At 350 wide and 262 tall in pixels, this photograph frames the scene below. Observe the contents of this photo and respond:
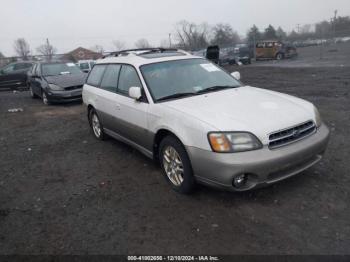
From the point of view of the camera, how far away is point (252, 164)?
336 centimetres

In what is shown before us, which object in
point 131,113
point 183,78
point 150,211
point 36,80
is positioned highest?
point 183,78

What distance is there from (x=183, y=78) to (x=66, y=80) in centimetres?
789

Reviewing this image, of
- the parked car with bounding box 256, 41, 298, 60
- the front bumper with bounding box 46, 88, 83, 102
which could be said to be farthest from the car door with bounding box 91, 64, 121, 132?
the parked car with bounding box 256, 41, 298, 60

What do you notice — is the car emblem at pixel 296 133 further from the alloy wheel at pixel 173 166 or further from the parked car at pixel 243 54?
the parked car at pixel 243 54

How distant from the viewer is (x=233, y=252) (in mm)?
2988

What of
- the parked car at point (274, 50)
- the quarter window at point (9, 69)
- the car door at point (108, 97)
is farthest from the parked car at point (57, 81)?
the parked car at point (274, 50)

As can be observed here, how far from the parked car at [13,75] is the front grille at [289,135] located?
631 inches

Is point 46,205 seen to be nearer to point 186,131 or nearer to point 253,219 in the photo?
point 186,131

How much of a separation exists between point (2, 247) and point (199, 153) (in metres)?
2.22

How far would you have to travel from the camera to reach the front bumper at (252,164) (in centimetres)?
338

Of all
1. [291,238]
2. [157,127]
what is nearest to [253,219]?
[291,238]

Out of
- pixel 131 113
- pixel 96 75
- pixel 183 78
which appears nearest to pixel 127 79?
pixel 131 113

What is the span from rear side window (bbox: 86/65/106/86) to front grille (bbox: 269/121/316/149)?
3746mm

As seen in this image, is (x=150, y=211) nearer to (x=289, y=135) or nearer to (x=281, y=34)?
(x=289, y=135)
